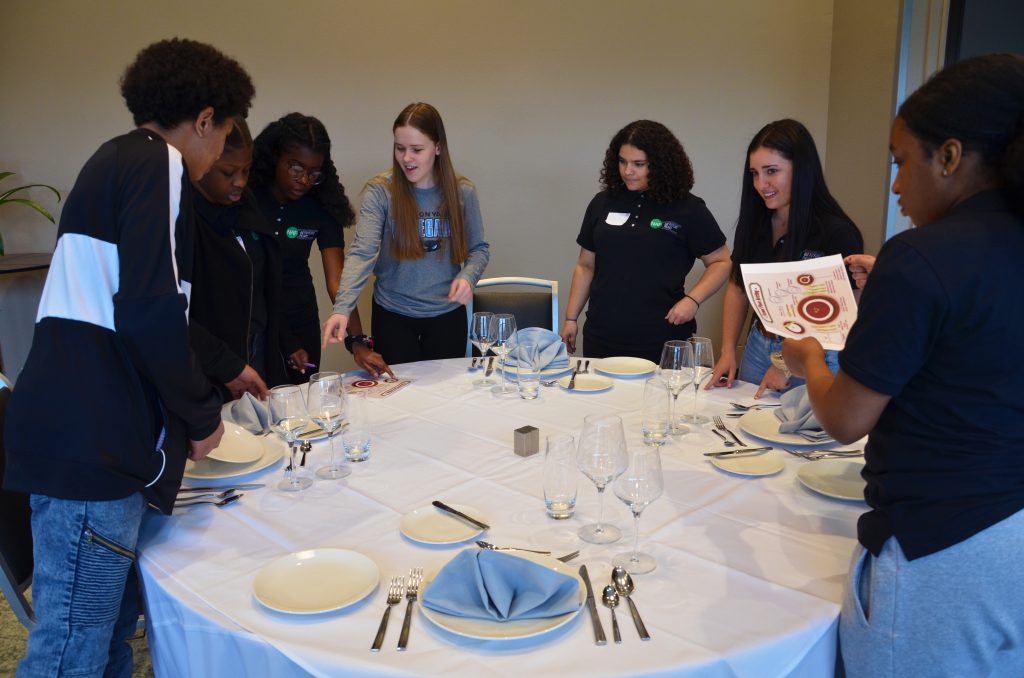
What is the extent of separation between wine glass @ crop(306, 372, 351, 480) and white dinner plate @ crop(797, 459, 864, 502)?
0.98m

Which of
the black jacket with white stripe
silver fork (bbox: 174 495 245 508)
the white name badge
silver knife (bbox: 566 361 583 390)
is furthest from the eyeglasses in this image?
silver fork (bbox: 174 495 245 508)

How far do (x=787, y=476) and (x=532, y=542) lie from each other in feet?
2.03

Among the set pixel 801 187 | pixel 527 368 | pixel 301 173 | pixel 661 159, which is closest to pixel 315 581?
pixel 527 368

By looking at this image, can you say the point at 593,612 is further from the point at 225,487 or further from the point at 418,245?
the point at 418,245

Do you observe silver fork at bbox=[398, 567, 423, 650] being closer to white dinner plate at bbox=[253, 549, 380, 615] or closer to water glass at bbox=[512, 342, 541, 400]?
white dinner plate at bbox=[253, 549, 380, 615]

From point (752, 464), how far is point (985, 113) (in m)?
0.85

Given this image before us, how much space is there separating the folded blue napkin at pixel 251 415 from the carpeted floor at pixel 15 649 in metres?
0.88

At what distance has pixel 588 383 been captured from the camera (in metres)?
2.22

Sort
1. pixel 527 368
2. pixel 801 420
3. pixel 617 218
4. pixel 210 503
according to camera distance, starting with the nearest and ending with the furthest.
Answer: pixel 210 503 < pixel 801 420 < pixel 527 368 < pixel 617 218

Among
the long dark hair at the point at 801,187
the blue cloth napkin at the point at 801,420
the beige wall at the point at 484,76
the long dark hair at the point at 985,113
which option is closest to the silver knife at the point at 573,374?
the blue cloth napkin at the point at 801,420

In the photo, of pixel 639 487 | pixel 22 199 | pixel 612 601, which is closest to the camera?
pixel 612 601

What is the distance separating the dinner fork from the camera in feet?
3.30

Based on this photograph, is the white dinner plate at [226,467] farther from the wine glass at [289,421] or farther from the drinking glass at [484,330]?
the drinking glass at [484,330]

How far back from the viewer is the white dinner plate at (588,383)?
85.6 inches
